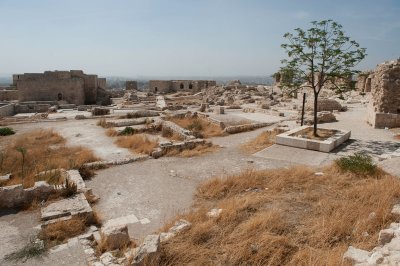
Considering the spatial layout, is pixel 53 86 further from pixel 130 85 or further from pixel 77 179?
pixel 77 179

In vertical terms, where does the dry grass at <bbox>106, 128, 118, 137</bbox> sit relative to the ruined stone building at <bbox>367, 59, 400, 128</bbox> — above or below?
below

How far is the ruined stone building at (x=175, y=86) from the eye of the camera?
157 ft

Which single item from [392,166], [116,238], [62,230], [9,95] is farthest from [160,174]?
[9,95]

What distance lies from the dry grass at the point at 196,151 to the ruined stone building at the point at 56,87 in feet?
76.2

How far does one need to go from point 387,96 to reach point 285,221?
12013 millimetres

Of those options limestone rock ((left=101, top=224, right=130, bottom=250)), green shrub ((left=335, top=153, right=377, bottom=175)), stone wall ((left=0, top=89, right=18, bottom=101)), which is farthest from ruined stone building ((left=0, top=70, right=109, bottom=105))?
limestone rock ((left=101, top=224, right=130, bottom=250))

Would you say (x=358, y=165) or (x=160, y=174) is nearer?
(x=358, y=165)

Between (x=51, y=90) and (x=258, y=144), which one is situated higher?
(x=51, y=90)

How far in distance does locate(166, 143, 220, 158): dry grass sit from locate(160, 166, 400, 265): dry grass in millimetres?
3434

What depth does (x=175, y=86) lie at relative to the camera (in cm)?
4884

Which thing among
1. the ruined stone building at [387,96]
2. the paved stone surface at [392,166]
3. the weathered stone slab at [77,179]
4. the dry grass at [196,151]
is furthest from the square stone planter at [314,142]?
the weathered stone slab at [77,179]

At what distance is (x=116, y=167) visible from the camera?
31.9ft

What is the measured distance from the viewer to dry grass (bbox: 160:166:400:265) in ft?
14.5

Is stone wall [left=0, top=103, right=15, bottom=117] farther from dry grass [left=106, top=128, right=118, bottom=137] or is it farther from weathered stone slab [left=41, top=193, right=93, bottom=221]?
weathered stone slab [left=41, top=193, right=93, bottom=221]
